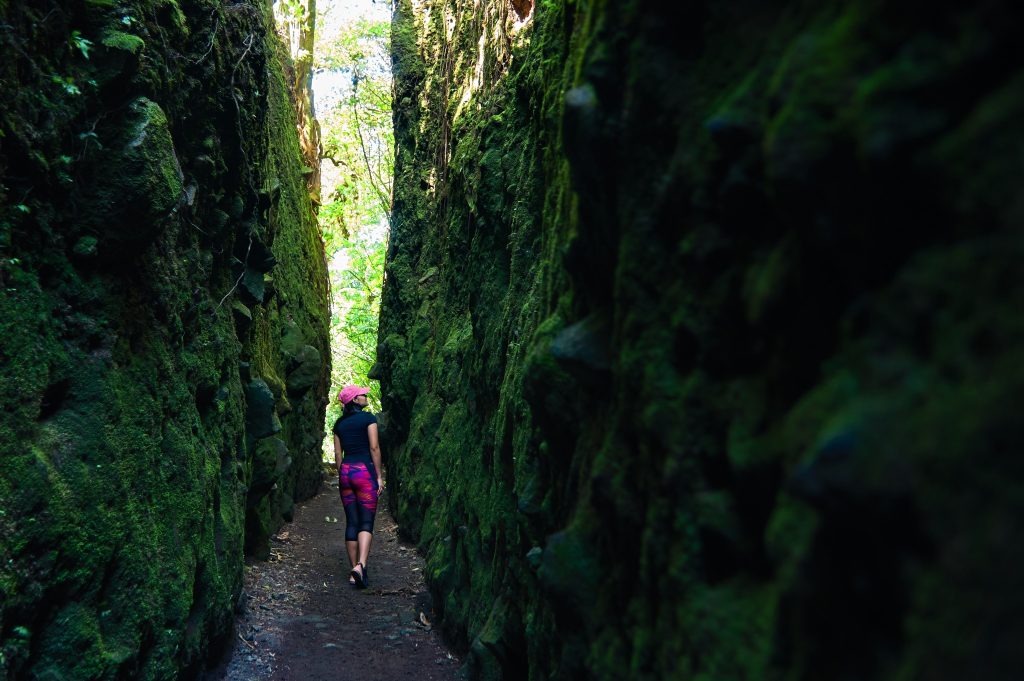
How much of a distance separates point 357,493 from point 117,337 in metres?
5.09

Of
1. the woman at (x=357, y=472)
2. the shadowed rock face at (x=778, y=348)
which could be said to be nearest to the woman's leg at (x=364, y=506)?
the woman at (x=357, y=472)

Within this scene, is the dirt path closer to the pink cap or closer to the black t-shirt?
the black t-shirt

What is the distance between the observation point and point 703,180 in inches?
97.7

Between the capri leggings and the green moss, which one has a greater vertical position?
the green moss

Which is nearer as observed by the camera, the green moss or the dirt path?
the green moss

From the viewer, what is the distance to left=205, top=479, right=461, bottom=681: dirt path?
6.38m

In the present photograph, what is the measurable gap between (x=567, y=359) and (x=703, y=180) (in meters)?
1.15

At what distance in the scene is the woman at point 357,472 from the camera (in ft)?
30.3

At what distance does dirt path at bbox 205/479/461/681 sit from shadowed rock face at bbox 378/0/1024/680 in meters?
2.23

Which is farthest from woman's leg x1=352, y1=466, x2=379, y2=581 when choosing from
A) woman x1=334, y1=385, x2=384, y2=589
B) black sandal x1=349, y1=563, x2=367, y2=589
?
black sandal x1=349, y1=563, x2=367, y2=589

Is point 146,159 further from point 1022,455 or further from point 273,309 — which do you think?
point 273,309

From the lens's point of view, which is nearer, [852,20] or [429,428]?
[852,20]

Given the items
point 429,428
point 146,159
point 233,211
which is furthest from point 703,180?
point 429,428

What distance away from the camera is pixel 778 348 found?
2047 millimetres
